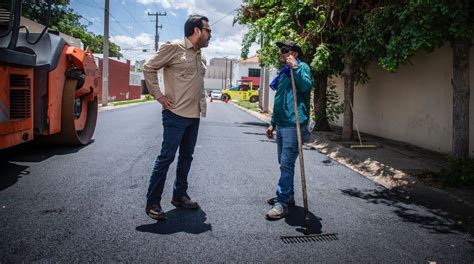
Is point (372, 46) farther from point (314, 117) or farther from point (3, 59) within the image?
point (3, 59)

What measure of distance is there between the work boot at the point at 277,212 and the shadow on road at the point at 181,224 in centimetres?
64

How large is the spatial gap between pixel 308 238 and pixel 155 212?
1.43m

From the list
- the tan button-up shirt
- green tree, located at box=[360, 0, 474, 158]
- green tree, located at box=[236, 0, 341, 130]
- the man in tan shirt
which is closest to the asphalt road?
the man in tan shirt

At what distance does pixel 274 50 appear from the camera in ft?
40.1

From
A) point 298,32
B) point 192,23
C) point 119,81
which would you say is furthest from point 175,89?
point 119,81

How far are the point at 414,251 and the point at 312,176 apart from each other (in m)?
2.94

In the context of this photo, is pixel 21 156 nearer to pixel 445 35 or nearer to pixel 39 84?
pixel 39 84

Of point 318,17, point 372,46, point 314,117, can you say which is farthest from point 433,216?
point 314,117

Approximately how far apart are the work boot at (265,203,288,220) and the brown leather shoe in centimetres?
78

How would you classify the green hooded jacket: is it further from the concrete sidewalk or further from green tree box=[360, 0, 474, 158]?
green tree box=[360, 0, 474, 158]

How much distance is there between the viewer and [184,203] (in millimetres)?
4305

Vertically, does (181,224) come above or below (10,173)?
below

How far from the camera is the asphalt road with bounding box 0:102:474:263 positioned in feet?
10.6

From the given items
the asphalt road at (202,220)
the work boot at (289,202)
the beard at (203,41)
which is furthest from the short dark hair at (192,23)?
the work boot at (289,202)
